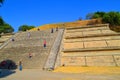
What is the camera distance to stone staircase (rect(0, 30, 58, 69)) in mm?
22403

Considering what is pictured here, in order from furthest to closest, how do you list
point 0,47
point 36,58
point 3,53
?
point 0,47 < point 3,53 < point 36,58

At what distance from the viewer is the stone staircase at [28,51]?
2240cm

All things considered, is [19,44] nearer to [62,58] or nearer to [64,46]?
[64,46]

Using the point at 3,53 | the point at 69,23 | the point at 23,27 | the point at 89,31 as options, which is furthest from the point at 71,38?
the point at 23,27

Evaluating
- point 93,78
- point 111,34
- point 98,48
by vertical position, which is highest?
point 111,34

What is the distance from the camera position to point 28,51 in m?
25.9

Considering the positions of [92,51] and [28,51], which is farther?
[28,51]

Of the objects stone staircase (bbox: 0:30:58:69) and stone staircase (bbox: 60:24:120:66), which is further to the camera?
stone staircase (bbox: 0:30:58:69)

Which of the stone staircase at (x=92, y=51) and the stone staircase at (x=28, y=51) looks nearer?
the stone staircase at (x=92, y=51)

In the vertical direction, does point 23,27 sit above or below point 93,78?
above

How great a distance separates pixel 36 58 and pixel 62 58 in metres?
3.46

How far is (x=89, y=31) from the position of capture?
3512cm

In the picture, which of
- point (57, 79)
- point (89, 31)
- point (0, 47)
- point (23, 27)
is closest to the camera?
point (57, 79)

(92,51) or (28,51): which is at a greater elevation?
(28,51)
